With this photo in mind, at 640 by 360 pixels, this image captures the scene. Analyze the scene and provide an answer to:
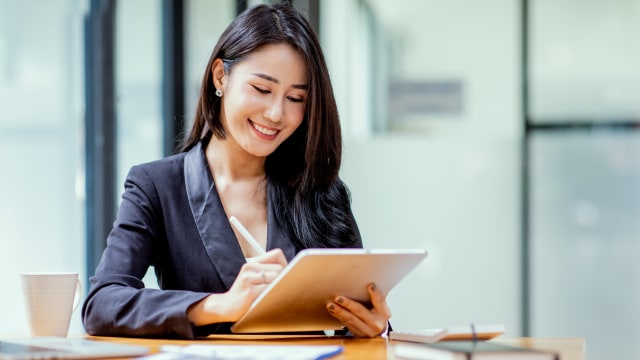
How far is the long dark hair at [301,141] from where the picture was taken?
84.9 inches

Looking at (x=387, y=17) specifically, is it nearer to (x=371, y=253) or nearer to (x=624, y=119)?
(x=624, y=119)

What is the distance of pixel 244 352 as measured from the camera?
1514 millimetres

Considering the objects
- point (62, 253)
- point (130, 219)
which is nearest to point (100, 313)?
point (130, 219)

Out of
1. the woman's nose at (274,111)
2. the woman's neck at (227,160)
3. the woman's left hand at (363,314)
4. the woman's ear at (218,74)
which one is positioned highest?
the woman's ear at (218,74)

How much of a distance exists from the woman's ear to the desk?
614mm

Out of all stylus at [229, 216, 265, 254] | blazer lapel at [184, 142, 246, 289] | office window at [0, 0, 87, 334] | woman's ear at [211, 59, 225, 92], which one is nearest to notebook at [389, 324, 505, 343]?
stylus at [229, 216, 265, 254]

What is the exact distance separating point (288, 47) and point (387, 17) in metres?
2.65

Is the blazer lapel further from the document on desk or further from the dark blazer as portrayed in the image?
the document on desk

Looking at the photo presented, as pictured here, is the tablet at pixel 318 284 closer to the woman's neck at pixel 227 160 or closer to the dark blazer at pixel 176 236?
the dark blazer at pixel 176 236

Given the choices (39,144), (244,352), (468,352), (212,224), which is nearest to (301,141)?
(212,224)

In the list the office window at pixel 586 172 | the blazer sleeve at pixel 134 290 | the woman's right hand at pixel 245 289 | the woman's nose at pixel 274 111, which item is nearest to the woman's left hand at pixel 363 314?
the woman's right hand at pixel 245 289

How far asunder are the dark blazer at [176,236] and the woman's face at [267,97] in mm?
126

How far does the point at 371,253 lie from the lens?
1.66 metres

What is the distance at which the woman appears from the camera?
2.09 metres
